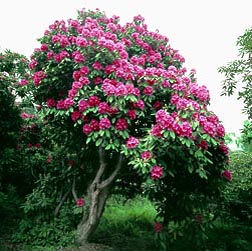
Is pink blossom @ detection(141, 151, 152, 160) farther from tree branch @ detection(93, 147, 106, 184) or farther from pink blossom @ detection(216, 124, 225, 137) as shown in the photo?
tree branch @ detection(93, 147, 106, 184)

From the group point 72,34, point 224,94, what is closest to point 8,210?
point 72,34

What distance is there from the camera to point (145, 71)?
453 centimetres

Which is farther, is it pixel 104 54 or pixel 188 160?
pixel 104 54

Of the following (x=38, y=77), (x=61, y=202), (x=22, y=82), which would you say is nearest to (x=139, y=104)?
(x=38, y=77)

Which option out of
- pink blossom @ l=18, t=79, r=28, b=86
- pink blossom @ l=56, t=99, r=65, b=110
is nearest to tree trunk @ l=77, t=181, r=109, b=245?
pink blossom @ l=56, t=99, r=65, b=110

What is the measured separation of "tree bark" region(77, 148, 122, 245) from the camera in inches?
198

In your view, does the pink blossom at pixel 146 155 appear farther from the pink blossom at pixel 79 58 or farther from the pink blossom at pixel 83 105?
the pink blossom at pixel 79 58

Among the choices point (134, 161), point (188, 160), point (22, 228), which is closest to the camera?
point (134, 161)

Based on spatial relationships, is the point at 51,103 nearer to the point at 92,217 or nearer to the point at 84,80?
the point at 84,80

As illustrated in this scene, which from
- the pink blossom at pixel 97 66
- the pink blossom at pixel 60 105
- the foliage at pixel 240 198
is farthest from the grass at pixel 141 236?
the pink blossom at pixel 97 66

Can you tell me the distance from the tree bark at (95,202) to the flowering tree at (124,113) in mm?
13

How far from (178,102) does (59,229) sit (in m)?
2.47

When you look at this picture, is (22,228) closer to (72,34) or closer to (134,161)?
(134,161)

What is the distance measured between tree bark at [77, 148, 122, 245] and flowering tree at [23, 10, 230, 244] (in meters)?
0.01
